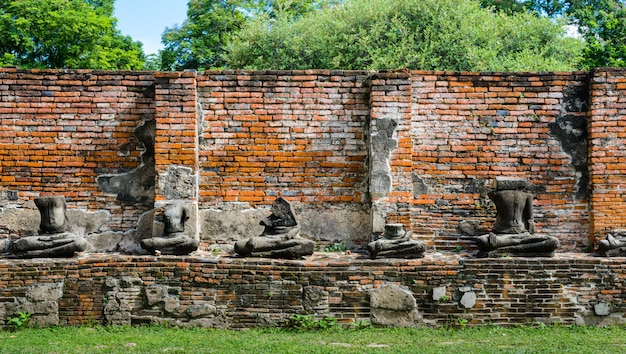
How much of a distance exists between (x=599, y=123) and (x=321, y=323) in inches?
164

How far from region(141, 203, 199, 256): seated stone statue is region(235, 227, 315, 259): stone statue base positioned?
624mm

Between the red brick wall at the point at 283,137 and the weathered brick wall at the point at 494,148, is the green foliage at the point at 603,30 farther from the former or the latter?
the red brick wall at the point at 283,137

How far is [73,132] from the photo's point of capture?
27.0 ft

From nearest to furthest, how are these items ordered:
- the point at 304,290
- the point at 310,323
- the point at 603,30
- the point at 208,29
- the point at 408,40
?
the point at 310,323
the point at 304,290
the point at 408,40
the point at 603,30
the point at 208,29

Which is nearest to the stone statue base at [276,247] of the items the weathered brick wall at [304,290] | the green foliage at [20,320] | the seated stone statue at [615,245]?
the weathered brick wall at [304,290]

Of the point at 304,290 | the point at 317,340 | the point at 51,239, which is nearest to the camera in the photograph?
the point at 317,340

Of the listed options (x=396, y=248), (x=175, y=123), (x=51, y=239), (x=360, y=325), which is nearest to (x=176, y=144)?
(x=175, y=123)

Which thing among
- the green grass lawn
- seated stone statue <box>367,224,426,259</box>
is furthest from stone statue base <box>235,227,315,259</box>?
the green grass lawn

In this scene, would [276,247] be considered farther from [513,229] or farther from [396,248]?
[513,229]

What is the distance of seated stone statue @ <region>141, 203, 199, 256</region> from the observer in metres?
7.43

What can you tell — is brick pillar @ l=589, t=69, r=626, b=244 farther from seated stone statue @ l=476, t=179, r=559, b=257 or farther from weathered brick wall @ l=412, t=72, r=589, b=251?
seated stone statue @ l=476, t=179, r=559, b=257

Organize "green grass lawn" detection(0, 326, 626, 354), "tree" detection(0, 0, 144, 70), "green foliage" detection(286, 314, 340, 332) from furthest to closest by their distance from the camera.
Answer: "tree" detection(0, 0, 144, 70) → "green foliage" detection(286, 314, 340, 332) → "green grass lawn" detection(0, 326, 626, 354)

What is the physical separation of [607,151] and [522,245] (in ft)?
5.71

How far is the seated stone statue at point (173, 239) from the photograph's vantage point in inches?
292
